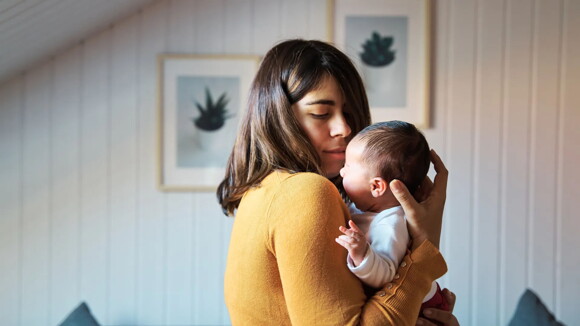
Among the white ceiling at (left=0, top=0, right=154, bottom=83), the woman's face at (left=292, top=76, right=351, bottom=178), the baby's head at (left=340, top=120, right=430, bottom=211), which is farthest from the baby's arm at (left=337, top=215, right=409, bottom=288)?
the white ceiling at (left=0, top=0, right=154, bottom=83)

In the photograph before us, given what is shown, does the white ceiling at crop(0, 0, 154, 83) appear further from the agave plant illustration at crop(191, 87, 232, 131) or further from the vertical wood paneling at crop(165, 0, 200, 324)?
the agave plant illustration at crop(191, 87, 232, 131)

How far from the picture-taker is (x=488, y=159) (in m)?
2.51

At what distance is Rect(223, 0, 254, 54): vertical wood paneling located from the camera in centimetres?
250

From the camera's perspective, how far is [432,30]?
2.52 metres

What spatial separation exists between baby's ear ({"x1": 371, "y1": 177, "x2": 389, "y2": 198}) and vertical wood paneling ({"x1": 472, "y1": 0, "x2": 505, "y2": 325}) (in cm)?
163

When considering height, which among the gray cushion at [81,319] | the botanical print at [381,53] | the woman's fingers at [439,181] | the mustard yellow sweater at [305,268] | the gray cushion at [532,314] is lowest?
the gray cushion at [81,319]

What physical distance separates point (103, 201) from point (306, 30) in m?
1.32

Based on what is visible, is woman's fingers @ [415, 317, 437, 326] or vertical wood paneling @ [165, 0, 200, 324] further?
vertical wood paneling @ [165, 0, 200, 324]

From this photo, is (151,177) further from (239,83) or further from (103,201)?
(239,83)

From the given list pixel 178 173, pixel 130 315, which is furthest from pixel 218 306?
pixel 178 173

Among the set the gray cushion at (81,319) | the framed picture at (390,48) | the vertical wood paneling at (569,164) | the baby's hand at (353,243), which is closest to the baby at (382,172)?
the baby's hand at (353,243)

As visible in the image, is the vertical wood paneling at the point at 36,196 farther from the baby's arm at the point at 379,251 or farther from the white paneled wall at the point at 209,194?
the baby's arm at the point at 379,251

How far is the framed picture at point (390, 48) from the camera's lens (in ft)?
8.18

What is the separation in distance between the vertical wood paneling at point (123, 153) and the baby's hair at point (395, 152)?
1.71 metres
